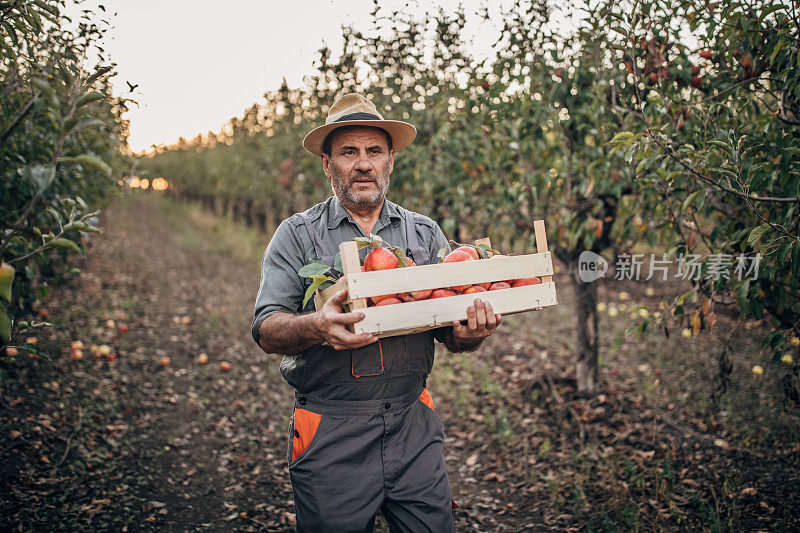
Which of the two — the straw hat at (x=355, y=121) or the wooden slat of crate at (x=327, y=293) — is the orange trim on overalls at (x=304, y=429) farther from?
the straw hat at (x=355, y=121)

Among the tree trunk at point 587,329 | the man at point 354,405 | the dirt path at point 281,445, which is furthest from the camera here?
the tree trunk at point 587,329

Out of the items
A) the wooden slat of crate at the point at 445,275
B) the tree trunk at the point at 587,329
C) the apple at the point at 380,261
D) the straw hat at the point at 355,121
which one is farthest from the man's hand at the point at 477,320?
the tree trunk at the point at 587,329

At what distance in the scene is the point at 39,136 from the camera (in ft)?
11.9

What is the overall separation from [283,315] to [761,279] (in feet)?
9.34

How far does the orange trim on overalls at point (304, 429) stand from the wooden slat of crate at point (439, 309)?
1.96ft

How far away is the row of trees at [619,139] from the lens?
2652 millimetres

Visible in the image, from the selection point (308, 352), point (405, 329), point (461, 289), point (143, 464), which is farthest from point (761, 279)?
point (143, 464)

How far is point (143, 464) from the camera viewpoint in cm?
402

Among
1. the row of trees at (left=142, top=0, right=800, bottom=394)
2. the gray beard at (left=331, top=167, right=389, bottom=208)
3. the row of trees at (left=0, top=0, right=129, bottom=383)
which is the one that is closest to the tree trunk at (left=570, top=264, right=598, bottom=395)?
the row of trees at (left=142, top=0, right=800, bottom=394)

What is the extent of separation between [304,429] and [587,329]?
344cm

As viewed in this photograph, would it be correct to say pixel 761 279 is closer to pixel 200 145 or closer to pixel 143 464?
pixel 143 464

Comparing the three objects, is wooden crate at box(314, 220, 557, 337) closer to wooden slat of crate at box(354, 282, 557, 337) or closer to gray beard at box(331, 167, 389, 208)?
wooden slat of crate at box(354, 282, 557, 337)

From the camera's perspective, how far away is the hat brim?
2277mm

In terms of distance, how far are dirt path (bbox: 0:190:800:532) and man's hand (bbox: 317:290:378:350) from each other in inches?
95.6
